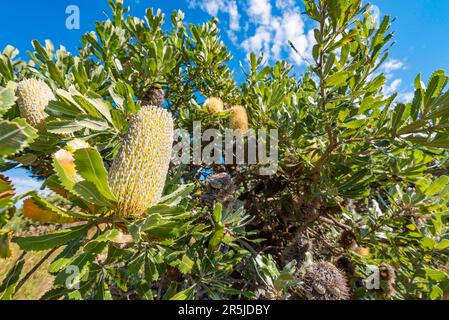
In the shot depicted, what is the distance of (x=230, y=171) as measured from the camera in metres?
1.99

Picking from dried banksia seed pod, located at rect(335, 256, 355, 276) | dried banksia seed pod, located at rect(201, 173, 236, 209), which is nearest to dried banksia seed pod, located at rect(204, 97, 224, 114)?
dried banksia seed pod, located at rect(201, 173, 236, 209)

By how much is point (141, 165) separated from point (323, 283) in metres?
1.08

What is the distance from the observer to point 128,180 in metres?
0.77

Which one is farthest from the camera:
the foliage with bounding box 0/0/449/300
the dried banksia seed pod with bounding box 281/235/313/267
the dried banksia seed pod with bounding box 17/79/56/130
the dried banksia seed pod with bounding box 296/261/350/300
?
the dried banksia seed pod with bounding box 281/235/313/267

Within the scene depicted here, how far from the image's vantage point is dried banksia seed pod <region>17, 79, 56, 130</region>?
1023 millimetres

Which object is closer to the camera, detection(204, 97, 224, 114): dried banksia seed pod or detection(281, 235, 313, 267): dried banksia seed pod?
detection(281, 235, 313, 267): dried banksia seed pod

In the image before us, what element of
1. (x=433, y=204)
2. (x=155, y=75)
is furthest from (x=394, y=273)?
(x=155, y=75)

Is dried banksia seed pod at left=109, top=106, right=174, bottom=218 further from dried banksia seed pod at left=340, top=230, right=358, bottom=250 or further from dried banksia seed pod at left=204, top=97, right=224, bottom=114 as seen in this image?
dried banksia seed pod at left=340, top=230, right=358, bottom=250

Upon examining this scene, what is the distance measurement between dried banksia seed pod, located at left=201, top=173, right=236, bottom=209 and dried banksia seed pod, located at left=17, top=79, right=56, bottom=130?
2.61 ft

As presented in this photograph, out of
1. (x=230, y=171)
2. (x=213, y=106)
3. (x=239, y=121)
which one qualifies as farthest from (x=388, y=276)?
(x=213, y=106)

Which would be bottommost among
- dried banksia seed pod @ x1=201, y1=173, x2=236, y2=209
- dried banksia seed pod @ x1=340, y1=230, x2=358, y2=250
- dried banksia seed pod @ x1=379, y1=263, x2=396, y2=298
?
dried banksia seed pod @ x1=379, y1=263, x2=396, y2=298

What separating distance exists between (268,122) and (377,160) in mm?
706

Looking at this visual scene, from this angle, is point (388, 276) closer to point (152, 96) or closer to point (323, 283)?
point (323, 283)

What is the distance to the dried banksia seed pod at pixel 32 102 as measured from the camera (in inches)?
40.3
